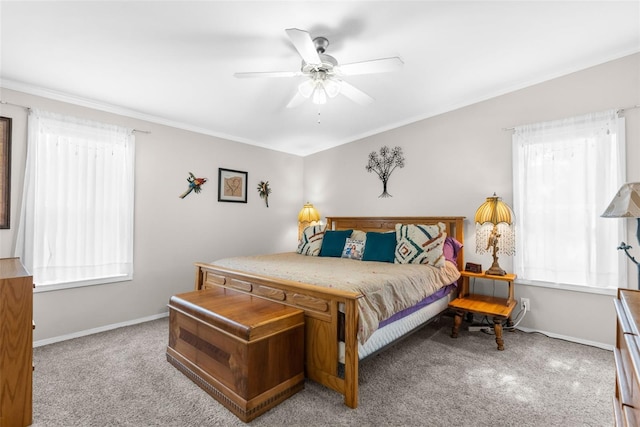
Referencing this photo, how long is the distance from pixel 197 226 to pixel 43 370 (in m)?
2.12

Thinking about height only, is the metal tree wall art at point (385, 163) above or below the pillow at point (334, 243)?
above

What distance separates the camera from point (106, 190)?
331 centimetres

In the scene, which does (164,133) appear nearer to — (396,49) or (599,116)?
(396,49)

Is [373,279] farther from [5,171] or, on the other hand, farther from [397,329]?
[5,171]

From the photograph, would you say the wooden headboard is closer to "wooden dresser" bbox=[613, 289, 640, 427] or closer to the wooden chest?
"wooden dresser" bbox=[613, 289, 640, 427]

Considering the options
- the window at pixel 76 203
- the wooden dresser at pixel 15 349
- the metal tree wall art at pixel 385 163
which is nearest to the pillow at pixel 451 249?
the metal tree wall art at pixel 385 163

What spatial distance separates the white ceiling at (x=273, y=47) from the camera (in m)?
1.98

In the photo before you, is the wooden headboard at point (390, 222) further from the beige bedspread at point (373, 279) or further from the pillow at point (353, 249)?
the pillow at point (353, 249)

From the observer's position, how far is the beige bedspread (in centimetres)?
207

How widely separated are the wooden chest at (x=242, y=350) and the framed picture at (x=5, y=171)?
193 cm

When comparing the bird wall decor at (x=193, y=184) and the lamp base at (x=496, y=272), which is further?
the bird wall decor at (x=193, y=184)

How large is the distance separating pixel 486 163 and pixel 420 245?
4.19 ft

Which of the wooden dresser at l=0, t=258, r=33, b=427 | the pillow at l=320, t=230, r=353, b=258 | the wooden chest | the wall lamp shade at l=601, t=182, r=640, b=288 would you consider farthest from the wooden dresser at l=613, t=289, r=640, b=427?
the wooden dresser at l=0, t=258, r=33, b=427

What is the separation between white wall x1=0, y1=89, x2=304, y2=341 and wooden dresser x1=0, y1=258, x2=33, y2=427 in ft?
5.24
